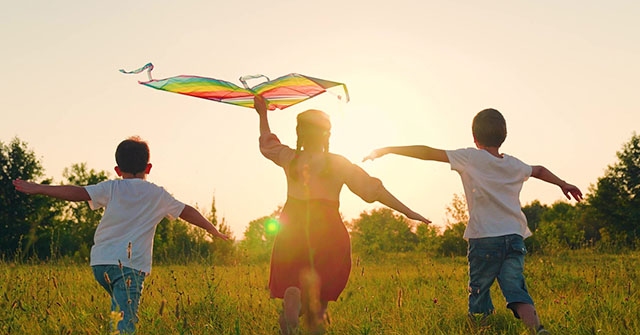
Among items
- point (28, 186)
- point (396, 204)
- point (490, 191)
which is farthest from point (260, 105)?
point (490, 191)

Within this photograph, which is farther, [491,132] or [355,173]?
[491,132]

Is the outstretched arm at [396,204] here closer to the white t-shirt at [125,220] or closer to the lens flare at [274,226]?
the lens flare at [274,226]

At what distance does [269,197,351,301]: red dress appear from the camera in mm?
4066

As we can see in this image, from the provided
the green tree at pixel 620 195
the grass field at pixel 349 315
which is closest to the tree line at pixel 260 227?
the green tree at pixel 620 195

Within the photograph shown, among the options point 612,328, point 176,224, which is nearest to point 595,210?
point 176,224

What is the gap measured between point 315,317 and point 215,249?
1523cm

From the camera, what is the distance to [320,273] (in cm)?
407

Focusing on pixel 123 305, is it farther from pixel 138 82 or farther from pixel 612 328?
pixel 612 328

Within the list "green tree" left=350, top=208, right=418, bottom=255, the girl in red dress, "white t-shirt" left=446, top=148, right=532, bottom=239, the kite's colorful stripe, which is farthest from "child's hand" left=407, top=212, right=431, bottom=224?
"green tree" left=350, top=208, right=418, bottom=255

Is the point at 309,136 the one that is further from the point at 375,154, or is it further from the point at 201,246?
the point at 201,246

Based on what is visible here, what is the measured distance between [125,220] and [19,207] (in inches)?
1431

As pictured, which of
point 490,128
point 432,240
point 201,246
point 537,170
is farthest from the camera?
point 432,240

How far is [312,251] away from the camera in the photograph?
13.3ft

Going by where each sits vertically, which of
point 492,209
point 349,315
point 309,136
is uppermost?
point 309,136
